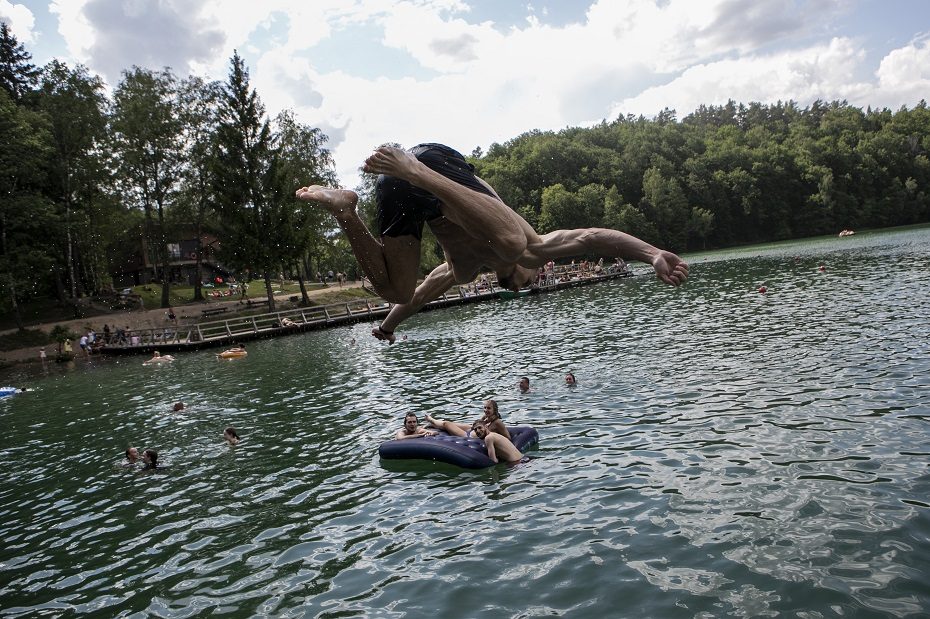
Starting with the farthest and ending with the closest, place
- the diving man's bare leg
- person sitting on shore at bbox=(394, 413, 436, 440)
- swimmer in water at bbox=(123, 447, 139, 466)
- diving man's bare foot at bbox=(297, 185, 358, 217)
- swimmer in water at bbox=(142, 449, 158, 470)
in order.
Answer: swimmer in water at bbox=(123, 447, 139, 466), swimmer in water at bbox=(142, 449, 158, 470), person sitting on shore at bbox=(394, 413, 436, 440), the diving man's bare leg, diving man's bare foot at bbox=(297, 185, 358, 217)

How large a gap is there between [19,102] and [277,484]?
60259mm

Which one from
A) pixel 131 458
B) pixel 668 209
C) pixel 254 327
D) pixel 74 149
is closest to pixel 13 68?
pixel 74 149

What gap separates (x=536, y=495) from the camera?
11.4 metres

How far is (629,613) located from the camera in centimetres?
750

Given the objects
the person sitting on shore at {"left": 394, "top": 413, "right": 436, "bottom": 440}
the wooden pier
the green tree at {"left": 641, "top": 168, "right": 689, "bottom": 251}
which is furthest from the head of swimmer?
the green tree at {"left": 641, "top": 168, "right": 689, "bottom": 251}

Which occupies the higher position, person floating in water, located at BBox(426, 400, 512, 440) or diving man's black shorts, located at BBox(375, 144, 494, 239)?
diving man's black shorts, located at BBox(375, 144, 494, 239)

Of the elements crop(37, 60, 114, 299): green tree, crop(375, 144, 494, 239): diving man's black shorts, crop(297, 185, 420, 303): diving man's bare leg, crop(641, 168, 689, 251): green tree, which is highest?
crop(37, 60, 114, 299): green tree

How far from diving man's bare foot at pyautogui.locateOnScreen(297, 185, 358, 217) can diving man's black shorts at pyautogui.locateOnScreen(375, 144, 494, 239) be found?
1.17ft

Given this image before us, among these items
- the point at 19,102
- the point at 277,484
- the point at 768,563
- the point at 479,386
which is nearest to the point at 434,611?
the point at 768,563

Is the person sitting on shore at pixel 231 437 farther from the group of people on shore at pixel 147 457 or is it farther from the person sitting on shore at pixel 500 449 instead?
the person sitting on shore at pixel 500 449

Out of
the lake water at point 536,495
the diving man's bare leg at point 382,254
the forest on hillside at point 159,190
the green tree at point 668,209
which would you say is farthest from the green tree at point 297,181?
the green tree at point 668,209

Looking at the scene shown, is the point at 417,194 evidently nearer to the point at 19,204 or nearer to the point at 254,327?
the point at 254,327

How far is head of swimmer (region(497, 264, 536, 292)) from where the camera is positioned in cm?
563

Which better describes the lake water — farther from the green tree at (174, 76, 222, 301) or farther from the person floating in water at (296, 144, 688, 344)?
the green tree at (174, 76, 222, 301)
